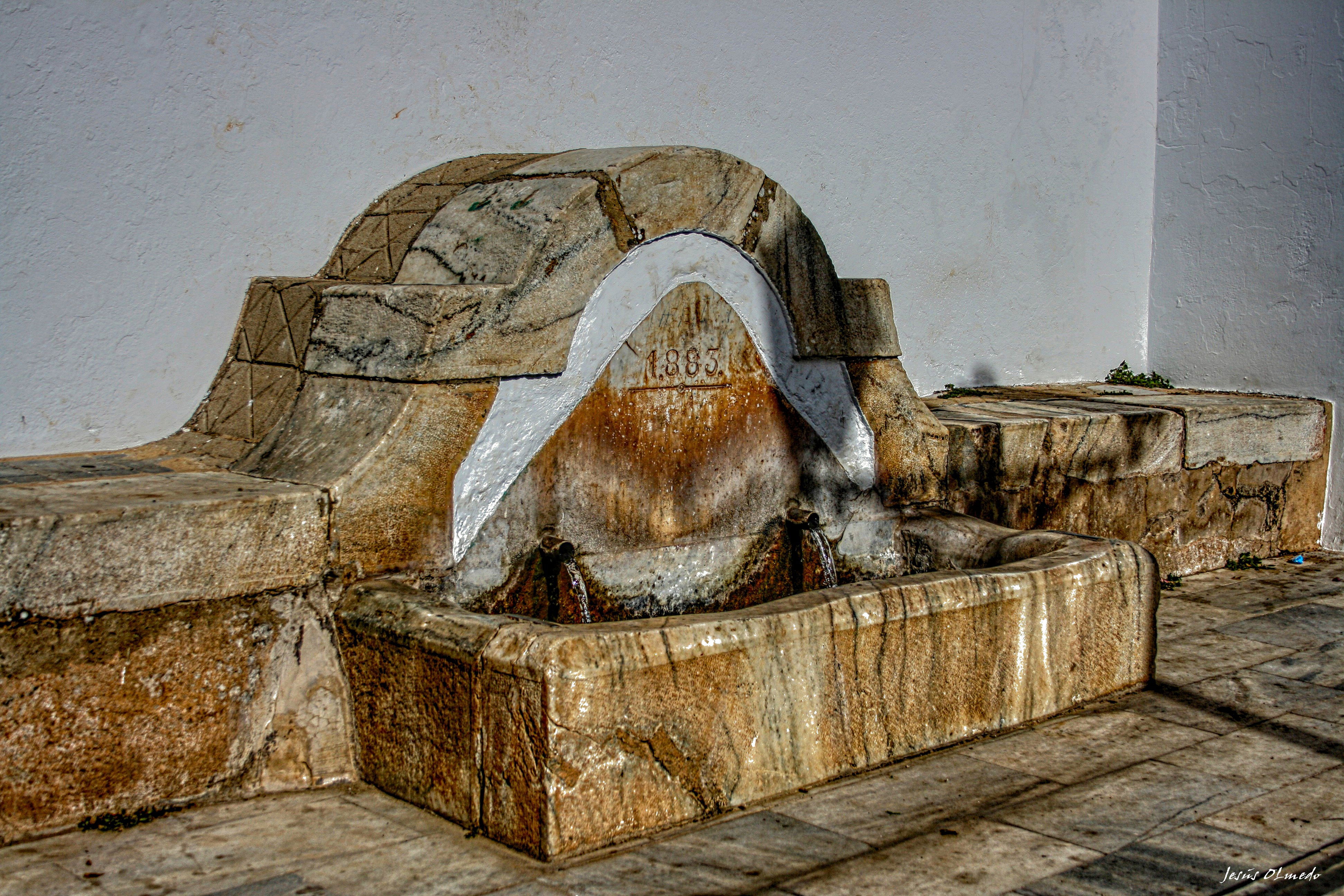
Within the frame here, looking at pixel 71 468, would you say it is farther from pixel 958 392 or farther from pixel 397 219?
pixel 958 392

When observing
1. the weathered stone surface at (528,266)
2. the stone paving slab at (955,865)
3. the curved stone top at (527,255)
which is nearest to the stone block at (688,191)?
the curved stone top at (527,255)

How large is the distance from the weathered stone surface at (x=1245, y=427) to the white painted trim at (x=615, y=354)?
1.91 m

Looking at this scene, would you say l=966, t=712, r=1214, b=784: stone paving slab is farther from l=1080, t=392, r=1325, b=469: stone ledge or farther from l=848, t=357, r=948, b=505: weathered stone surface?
l=1080, t=392, r=1325, b=469: stone ledge

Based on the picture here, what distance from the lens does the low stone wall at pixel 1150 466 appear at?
→ 4.55 metres

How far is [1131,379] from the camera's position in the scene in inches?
247

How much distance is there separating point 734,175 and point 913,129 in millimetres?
2044

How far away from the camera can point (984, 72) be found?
554cm

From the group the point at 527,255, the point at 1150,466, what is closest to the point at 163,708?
the point at 527,255

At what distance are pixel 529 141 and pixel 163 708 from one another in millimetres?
2247

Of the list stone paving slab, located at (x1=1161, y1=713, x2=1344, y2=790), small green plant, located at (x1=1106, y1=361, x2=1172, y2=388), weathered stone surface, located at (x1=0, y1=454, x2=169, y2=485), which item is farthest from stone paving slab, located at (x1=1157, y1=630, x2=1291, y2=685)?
weathered stone surface, located at (x1=0, y1=454, x2=169, y2=485)

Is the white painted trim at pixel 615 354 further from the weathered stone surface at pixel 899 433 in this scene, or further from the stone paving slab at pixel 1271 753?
the stone paving slab at pixel 1271 753

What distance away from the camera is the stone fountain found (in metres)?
2.59

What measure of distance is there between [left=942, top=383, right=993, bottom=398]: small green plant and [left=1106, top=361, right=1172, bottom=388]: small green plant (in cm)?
101

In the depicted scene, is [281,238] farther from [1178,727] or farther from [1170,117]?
[1170,117]
